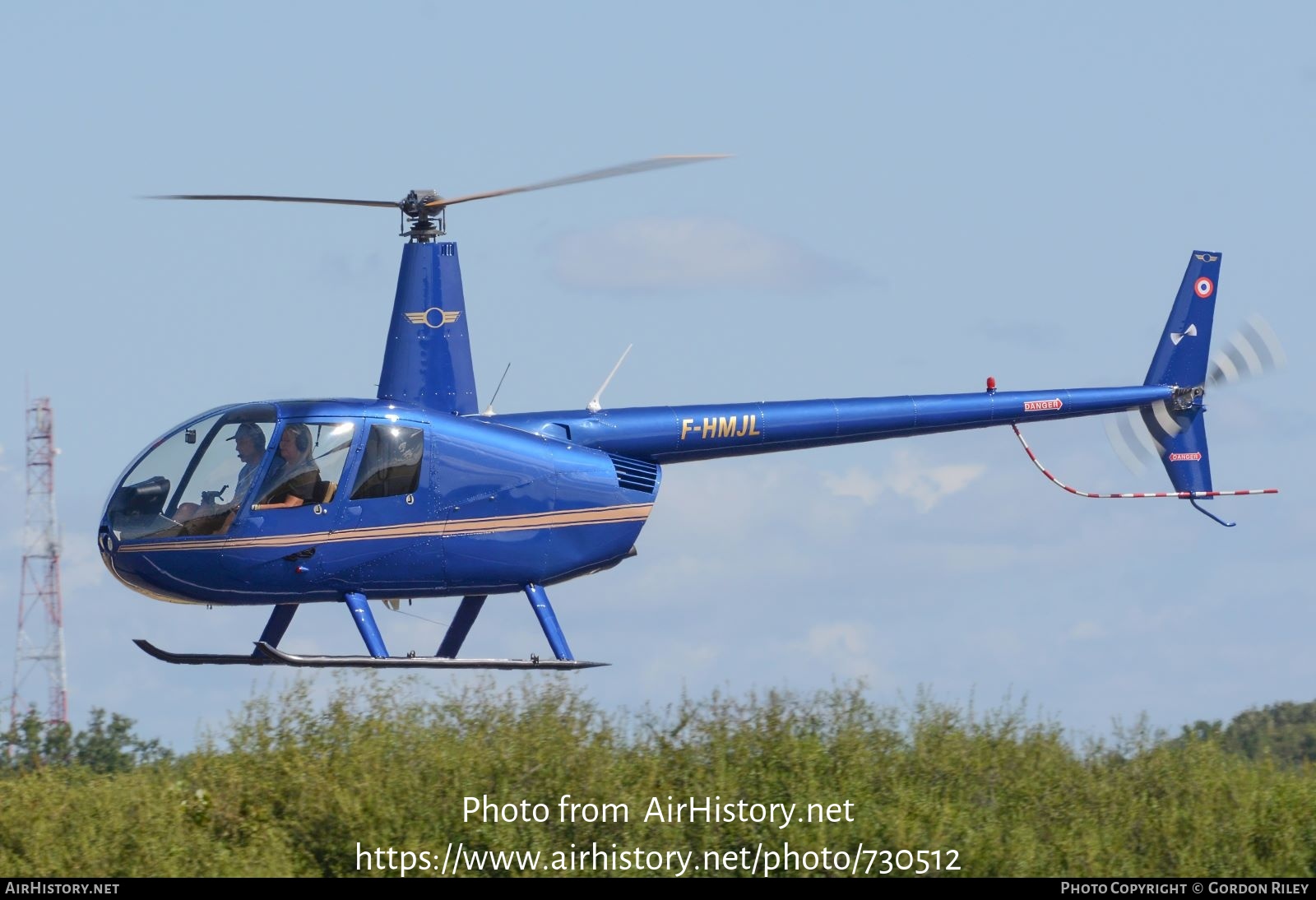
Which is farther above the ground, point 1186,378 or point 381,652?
point 1186,378

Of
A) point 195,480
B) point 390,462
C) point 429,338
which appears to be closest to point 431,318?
point 429,338

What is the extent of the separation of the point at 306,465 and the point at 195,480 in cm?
105

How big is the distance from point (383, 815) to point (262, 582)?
8.20 feet

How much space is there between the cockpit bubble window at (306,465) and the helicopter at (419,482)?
0.02 metres

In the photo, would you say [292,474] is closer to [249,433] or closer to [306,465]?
[306,465]

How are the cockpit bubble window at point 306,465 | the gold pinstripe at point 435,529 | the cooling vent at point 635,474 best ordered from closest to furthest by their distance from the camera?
the gold pinstripe at point 435,529 → the cockpit bubble window at point 306,465 → the cooling vent at point 635,474

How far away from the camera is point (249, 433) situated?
1931 centimetres

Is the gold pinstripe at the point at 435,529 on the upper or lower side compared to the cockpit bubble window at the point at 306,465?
lower

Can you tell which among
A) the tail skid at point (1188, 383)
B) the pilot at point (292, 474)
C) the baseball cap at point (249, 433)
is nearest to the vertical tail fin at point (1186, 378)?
the tail skid at point (1188, 383)

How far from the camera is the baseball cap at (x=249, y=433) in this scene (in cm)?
1930

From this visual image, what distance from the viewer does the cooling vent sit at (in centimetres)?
2144

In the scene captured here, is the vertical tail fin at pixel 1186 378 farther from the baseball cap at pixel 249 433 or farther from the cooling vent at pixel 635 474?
the baseball cap at pixel 249 433

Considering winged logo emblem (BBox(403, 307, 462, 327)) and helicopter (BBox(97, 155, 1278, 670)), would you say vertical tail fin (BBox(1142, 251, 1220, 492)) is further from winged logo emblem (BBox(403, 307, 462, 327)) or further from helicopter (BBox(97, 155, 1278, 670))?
winged logo emblem (BBox(403, 307, 462, 327))

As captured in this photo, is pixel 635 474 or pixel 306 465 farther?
pixel 635 474
